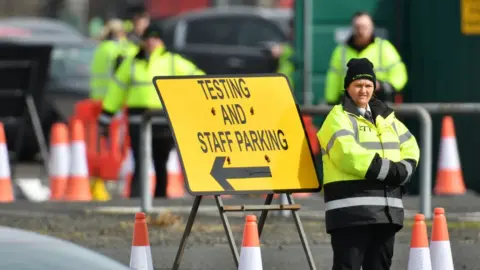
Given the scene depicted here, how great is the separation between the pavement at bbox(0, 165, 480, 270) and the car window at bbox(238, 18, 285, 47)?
1083 centimetres

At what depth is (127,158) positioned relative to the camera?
17859mm

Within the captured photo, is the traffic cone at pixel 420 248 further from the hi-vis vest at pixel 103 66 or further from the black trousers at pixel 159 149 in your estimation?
the hi-vis vest at pixel 103 66

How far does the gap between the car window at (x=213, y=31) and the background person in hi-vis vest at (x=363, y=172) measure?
58.8 ft

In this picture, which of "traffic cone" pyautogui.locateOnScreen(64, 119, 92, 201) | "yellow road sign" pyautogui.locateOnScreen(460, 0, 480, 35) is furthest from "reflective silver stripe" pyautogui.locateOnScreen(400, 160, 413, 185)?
"traffic cone" pyautogui.locateOnScreen(64, 119, 92, 201)

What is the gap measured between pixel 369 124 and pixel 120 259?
287 centimetres

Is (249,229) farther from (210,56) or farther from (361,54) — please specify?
(210,56)

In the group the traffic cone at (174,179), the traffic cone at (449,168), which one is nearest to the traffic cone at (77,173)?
the traffic cone at (174,179)

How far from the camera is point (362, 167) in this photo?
871cm

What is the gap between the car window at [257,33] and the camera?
26.8 meters

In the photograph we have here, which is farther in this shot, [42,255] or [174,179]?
[174,179]

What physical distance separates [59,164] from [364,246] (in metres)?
8.48

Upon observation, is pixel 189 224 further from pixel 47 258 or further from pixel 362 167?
pixel 47 258

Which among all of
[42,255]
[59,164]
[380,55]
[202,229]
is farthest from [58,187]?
[42,255]

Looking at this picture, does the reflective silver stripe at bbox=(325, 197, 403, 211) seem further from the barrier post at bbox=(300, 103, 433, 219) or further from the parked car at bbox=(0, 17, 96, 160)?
the parked car at bbox=(0, 17, 96, 160)
